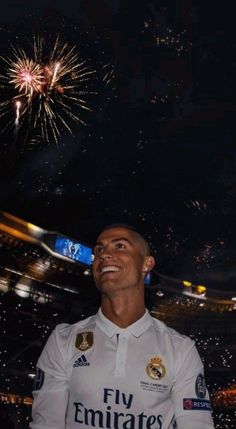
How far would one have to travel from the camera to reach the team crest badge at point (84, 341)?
10.5 feet

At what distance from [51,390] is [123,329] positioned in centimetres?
58

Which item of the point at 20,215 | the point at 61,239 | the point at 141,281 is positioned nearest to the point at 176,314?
the point at 20,215

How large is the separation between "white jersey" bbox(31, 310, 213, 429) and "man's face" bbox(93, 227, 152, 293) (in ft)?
0.86

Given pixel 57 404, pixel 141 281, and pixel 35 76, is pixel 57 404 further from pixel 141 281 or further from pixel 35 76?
pixel 35 76

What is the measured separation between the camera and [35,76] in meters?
24.5

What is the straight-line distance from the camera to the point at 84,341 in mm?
3229

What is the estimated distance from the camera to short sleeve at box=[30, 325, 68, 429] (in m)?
2.97

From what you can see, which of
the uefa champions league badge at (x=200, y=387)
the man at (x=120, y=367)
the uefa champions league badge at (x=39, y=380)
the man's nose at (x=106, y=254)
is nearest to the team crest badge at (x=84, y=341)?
the man at (x=120, y=367)

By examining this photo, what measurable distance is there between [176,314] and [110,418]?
6545 cm

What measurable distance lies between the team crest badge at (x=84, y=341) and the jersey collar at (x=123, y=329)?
0.32ft

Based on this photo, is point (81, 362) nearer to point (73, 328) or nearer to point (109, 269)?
point (73, 328)

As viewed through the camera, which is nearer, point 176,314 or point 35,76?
point 35,76

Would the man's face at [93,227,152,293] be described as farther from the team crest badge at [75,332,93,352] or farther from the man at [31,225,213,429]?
the team crest badge at [75,332,93,352]

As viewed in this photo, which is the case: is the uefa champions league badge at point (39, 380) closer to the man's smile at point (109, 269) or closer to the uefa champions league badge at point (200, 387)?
the man's smile at point (109, 269)
